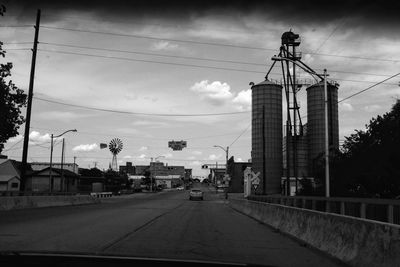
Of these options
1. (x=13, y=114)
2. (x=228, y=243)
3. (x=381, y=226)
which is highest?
(x=13, y=114)

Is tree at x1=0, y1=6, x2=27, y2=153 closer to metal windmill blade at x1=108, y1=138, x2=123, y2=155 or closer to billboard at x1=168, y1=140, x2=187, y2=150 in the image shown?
billboard at x1=168, y1=140, x2=187, y2=150

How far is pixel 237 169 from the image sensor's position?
458 ft

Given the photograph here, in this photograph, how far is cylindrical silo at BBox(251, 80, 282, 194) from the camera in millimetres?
66125

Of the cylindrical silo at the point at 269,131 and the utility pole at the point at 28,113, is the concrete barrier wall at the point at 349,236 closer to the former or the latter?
the utility pole at the point at 28,113

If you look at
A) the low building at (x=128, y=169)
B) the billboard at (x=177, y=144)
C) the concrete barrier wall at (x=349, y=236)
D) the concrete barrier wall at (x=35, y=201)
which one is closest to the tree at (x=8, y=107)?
the concrete barrier wall at (x=35, y=201)

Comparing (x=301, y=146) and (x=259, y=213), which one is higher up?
(x=301, y=146)

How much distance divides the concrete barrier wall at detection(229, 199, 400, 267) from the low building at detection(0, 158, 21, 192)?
84.3m

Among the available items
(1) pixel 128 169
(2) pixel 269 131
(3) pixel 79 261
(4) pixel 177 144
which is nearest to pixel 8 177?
(4) pixel 177 144

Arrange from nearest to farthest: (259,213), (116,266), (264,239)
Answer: (116,266), (264,239), (259,213)

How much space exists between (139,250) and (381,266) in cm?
522

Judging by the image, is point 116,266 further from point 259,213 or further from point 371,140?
point 371,140

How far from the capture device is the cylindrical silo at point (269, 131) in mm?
66125

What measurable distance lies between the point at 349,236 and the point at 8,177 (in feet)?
302

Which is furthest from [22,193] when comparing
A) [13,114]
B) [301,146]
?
[301,146]
